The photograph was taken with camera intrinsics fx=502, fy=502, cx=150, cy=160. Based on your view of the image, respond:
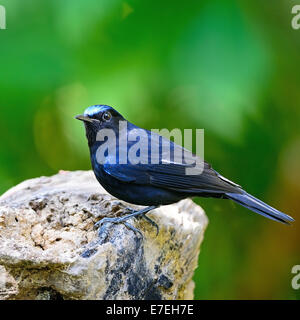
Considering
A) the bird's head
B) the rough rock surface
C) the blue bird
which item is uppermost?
the bird's head

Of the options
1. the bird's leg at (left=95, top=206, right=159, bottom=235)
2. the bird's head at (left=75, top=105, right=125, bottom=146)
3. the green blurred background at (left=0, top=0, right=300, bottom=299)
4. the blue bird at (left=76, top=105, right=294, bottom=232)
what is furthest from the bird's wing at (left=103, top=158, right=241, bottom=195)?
the green blurred background at (left=0, top=0, right=300, bottom=299)

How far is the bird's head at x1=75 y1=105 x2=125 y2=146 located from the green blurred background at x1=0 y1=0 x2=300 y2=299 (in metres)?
0.37

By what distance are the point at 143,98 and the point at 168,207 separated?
0.96 meters

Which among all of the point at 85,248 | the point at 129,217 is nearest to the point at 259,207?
the point at 129,217

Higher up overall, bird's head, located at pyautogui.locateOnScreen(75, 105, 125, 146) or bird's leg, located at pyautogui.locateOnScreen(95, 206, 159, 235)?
bird's head, located at pyautogui.locateOnScreen(75, 105, 125, 146)

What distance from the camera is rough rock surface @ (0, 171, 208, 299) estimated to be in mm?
2592

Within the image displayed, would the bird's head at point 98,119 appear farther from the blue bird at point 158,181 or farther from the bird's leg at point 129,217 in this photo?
the bird's leg at point 129,217

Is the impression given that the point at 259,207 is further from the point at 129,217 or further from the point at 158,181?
the point at 129,217

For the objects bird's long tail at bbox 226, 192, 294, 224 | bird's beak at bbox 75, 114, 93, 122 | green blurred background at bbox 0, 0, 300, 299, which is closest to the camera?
bird's long tail at bbox 226, 192, 294, 224

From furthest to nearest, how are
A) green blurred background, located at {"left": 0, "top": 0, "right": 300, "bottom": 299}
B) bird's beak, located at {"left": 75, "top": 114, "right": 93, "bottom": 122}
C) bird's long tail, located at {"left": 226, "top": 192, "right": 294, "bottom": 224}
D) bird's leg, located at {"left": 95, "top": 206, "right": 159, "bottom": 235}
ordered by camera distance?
green blurred background, located at {"left": 0, "top": 0, "right": 300, "bottom": 299}
bird's beak, located at {"left": 75, "top": 114, "right": 93, "bottom": 122}
bird's long tail, located at {"left": 226, "top": 192, "right": 294, "bottom": 224}
bird's leg, located at {"left": 95, "top": 206, "right": 159, "bottom": 235}

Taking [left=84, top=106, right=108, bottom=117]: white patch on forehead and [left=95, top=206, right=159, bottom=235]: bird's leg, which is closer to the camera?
[left=95, top=206, right=159, bottom=235]: bird's leg

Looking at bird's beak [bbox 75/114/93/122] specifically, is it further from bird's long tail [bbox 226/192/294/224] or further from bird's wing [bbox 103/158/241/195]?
bird's long tail [bbox 226/192/294/224]

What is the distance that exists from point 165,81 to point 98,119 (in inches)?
35.0

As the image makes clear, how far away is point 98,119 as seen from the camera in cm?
364
